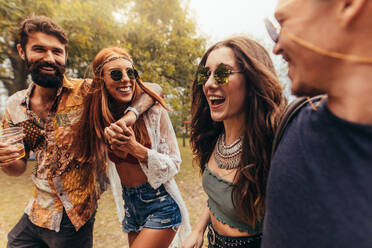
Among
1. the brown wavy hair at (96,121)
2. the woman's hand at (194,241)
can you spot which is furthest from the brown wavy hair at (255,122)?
the brown wavy hair at (96,121)

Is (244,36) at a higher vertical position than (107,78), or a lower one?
higher

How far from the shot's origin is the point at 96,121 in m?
2.21

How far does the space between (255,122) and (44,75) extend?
2.30 m

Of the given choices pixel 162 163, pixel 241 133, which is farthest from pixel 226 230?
pixel 162 163

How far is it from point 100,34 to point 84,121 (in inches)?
166

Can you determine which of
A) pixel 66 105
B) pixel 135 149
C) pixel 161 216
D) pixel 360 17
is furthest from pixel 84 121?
pixel 360 17

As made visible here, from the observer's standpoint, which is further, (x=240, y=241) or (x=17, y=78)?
(x=17, y=78)

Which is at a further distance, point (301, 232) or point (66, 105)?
point (66, 105)

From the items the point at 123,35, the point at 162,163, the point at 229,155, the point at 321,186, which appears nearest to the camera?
the point at 321,186

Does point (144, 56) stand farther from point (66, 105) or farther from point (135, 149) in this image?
point (135, 149)

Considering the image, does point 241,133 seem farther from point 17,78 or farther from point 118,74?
point 17,78

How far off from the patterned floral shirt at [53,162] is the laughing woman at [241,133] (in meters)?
1.55

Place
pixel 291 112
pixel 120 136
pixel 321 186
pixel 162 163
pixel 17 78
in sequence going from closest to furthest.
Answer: pixel 321 186, pixel 291 112, pixel 120 136, pixel 162 163, pixel 17 78

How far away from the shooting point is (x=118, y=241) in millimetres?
4227
